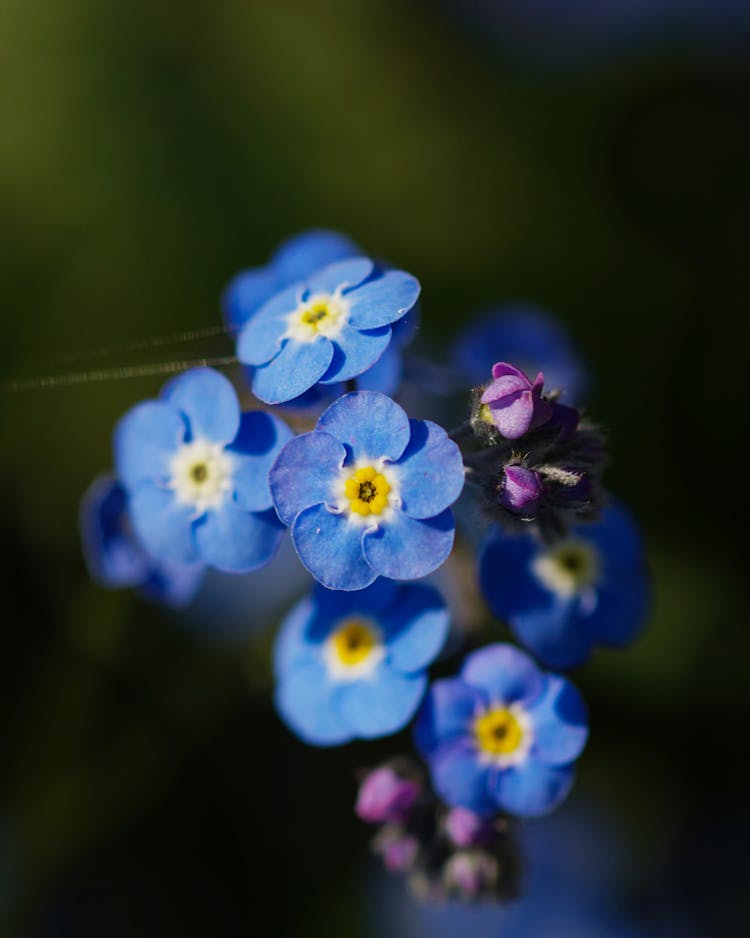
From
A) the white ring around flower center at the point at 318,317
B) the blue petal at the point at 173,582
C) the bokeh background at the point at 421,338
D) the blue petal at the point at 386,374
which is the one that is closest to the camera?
the white ring around flower center at the point at 318,317

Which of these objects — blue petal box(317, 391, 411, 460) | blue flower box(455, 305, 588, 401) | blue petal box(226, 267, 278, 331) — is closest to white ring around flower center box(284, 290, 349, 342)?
blue petal box(317, 391, 411, 460)

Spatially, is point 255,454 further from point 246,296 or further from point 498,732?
point 498,732

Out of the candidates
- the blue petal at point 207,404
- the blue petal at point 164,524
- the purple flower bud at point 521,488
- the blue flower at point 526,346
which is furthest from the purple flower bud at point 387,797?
the blue flower at point 526,346

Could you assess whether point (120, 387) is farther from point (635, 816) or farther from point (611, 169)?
point (635, 816)

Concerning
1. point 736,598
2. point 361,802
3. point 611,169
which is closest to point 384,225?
point 611,169

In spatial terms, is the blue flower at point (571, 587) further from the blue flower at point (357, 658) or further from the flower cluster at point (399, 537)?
the blue flower at point (357, 658)

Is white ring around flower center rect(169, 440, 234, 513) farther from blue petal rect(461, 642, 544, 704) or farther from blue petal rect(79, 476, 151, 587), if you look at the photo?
blue petal rect(461, 642, 544, 704)

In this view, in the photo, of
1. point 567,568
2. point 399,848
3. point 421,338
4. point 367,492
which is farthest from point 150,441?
point 421,338
